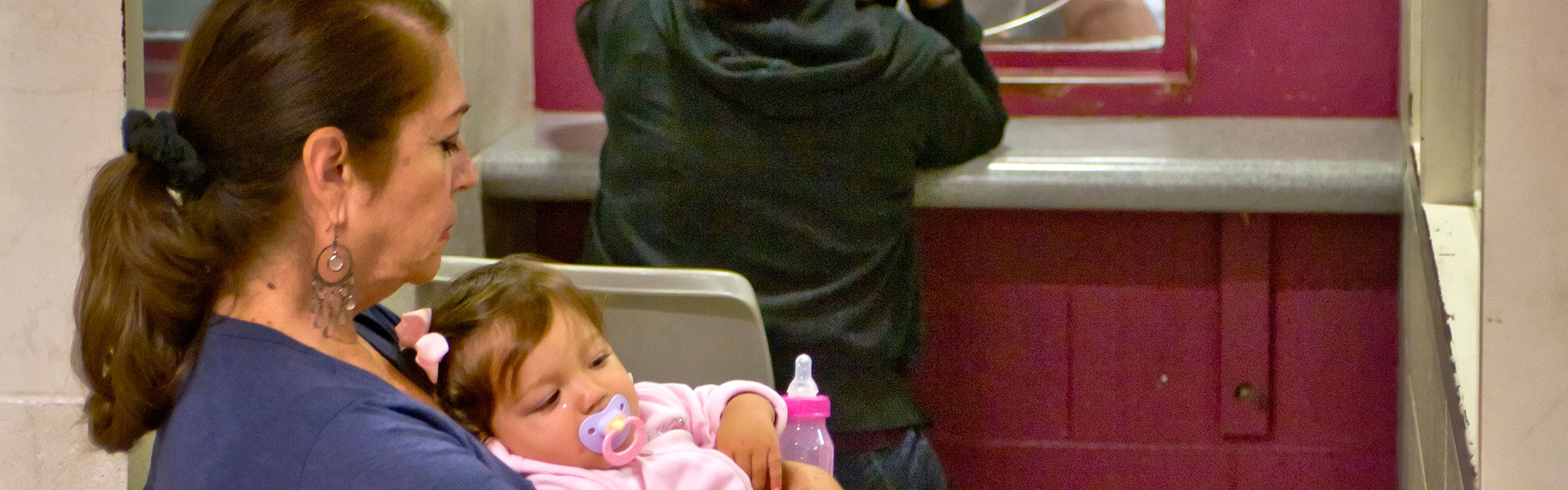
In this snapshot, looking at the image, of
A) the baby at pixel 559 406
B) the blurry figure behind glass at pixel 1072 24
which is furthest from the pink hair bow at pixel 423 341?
the blurry figure behind glass at pixel 1072 24

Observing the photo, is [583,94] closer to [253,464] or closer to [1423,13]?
[1423,13]

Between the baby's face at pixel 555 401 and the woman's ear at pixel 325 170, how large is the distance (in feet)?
0.82

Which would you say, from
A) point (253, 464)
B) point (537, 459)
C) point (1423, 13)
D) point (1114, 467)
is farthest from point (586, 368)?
point (1114, 467)

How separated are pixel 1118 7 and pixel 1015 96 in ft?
0.60

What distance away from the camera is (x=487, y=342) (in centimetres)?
106

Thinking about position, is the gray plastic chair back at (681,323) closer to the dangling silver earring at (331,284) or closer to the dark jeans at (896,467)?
the dark jeans at (896,467)

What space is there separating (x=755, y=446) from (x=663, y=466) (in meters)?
0.08

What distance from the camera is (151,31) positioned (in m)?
1.62

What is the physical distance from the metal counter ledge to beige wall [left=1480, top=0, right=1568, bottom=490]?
0.83 m

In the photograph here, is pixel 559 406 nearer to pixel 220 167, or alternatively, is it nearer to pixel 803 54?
pixel 220 167

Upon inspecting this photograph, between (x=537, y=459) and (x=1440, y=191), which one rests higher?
(x=1440, y=191)

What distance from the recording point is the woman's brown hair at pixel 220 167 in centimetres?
81

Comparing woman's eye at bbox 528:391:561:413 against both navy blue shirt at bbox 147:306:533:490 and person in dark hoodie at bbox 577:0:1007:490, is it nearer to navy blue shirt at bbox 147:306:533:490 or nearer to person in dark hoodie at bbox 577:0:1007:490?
navy blue shirt at bbox 147:306:533:490

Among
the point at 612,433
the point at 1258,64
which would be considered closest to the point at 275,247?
the point at 612,433
